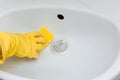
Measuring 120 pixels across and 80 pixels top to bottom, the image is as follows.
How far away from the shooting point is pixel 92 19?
744 mm

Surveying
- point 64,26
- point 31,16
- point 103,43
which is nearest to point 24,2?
point 31,16

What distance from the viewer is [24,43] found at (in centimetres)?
75

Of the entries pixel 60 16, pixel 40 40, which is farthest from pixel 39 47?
pixel 60 16

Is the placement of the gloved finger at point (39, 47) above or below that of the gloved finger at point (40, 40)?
below

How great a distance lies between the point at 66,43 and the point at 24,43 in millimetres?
167

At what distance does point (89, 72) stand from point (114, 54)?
0.33 ft

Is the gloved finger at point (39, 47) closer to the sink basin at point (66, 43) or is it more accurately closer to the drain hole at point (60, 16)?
the sink basin at point (66, 43)

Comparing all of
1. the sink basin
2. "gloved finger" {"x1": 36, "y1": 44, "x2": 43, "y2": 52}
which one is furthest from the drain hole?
"gloved finger" {"x1": 36, "y1": 44, "x2": 43, "y2": 52}

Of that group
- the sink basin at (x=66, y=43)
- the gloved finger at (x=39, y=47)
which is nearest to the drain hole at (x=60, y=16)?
the sink basin at (x=66, y=43)

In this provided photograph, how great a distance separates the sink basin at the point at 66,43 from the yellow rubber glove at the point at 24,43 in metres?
0.03

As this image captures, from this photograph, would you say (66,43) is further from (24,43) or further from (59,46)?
(24,43)

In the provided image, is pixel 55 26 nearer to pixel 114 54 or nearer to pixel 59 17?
pixel 59 17

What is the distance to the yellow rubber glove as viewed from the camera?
0.65m

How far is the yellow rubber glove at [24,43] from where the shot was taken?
2.14 ft
